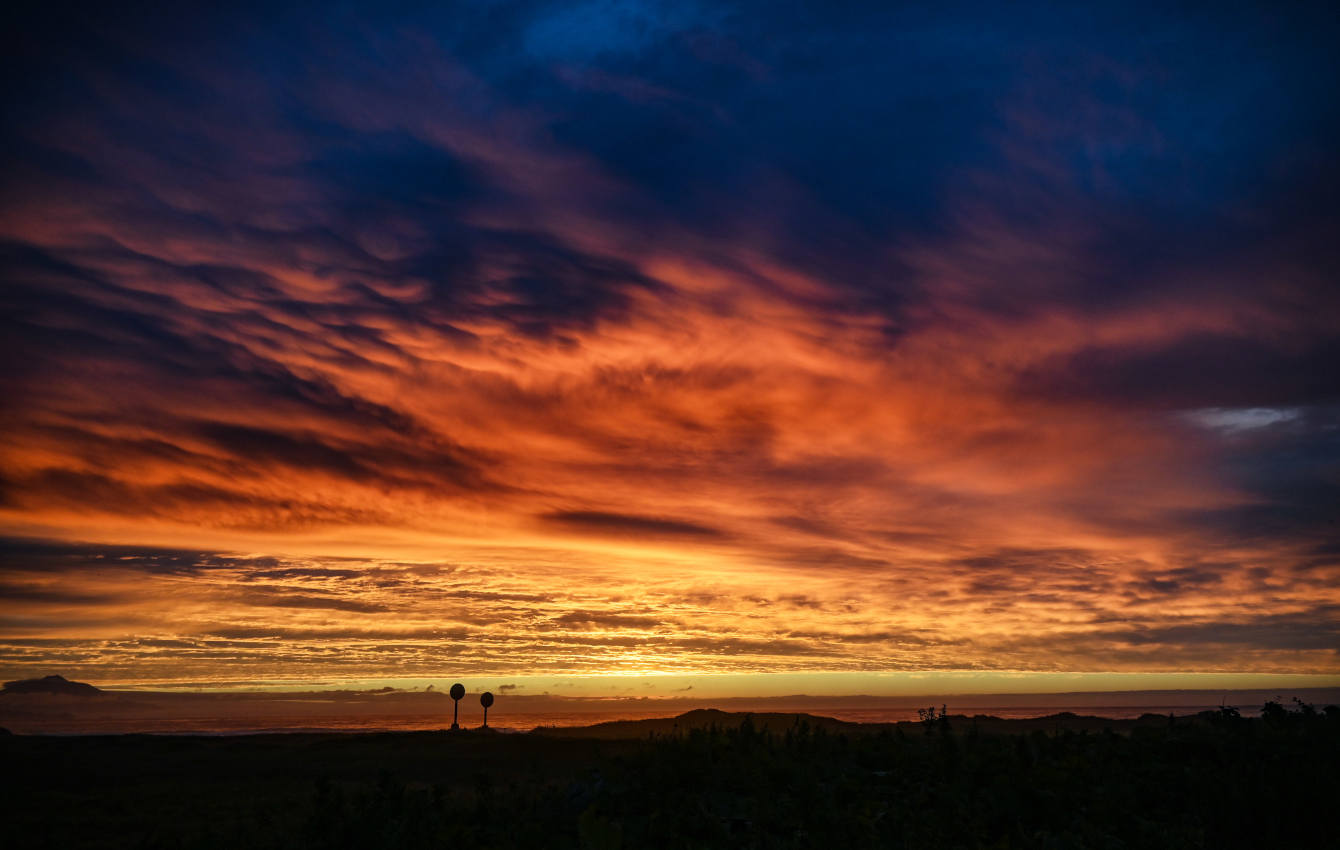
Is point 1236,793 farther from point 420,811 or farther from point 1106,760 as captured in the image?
point 420,811

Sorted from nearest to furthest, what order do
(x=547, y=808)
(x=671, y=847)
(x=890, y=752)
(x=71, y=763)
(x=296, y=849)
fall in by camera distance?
(x=671, y=847) → (x=296, y=849) → (x=547, y=808) → (x=890, y=752) → (x=71, y=763)

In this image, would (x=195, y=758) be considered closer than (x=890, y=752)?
No

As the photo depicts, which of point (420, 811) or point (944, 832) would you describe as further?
point (420, 811)

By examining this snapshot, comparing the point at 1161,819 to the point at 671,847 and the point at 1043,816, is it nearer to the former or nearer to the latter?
the point at 1043,816

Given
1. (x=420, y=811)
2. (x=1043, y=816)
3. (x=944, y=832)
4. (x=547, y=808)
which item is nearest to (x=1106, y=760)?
(x=1043, y=816)

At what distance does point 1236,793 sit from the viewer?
10594mm

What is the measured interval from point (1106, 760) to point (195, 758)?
5640cm

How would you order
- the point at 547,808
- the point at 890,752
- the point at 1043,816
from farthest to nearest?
the point at 890,752 < the point at 547,808 < the point at 1043,816

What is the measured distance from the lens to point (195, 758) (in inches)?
2019

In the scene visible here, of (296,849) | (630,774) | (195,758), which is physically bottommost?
(195,758)

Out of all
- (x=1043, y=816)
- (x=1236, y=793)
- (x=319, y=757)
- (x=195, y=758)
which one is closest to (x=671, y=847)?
(x=1043, y=816)

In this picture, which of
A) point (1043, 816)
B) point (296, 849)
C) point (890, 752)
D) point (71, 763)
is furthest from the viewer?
point (71, 763)

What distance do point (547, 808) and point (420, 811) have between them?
6.30 ft

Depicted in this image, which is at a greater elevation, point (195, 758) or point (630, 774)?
point (630, 774)
